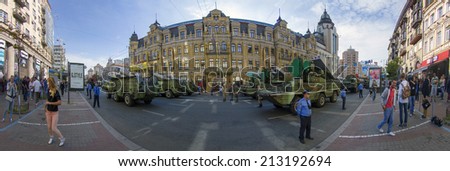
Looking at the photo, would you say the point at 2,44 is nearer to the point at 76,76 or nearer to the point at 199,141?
the point at 76,76

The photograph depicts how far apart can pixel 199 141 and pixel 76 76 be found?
1176 cm

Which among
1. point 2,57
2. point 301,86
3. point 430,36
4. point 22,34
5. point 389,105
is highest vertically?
point 430,36

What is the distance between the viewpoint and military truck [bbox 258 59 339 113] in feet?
27.8

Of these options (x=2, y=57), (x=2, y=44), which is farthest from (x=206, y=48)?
(x=2, y=57)

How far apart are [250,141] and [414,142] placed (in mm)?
3896

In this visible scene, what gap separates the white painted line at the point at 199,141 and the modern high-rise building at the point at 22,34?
13.7 meters

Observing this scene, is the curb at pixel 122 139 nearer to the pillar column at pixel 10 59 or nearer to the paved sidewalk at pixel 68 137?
the paved sidewalk at pixel 68 137

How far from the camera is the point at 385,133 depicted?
5.11 meters

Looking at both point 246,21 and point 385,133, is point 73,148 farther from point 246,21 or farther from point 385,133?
point 246,21

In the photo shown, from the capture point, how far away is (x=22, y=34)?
45.8 feet

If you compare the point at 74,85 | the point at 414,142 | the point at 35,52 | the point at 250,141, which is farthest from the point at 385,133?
the point at 35,52

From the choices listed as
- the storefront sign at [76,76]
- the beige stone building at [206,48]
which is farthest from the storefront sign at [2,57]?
the storefront sign at [76,76]

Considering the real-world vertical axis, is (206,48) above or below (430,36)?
above

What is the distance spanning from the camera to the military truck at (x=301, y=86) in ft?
27.8
